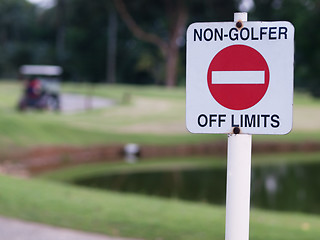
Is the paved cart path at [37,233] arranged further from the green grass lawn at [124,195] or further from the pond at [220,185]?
the pond at [220,185]

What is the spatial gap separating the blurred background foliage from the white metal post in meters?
39.7

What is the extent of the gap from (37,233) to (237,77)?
4.04 meters

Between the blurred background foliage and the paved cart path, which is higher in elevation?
the blurred background foliage

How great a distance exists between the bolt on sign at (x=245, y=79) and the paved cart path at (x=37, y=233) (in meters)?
3.61

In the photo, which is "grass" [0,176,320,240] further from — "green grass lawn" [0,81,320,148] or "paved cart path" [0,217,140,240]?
"green grass lawn" [0,81,320,148]

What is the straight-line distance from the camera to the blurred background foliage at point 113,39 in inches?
1667

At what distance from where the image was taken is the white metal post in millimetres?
2148

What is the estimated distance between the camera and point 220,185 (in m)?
13.7

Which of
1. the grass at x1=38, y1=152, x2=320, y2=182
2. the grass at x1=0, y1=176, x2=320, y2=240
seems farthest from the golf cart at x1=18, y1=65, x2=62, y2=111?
the grass at x1=0, y1=176, x2=320, y2=240

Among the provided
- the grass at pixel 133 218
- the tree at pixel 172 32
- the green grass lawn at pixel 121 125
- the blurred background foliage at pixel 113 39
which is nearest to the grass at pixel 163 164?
the green grass lawn at pixel 121 125

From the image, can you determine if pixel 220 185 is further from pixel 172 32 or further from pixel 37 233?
pixel 172 32

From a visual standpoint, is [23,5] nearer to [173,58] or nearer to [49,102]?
[173,58]

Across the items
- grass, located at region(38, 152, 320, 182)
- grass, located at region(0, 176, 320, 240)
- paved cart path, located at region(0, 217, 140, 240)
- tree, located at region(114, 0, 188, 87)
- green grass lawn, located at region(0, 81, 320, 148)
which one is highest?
tree, located at region(114, 0, 188, 87)

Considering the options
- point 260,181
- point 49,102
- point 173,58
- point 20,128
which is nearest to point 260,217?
point 260,181
